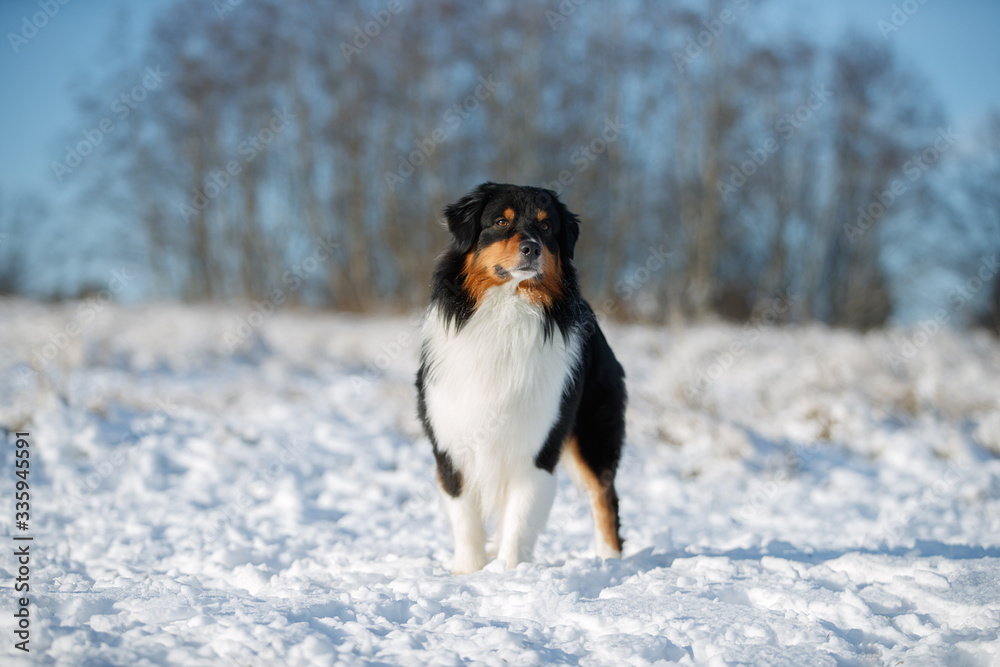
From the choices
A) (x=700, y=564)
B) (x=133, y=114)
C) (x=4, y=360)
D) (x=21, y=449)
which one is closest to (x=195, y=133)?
(x=133, y=114)

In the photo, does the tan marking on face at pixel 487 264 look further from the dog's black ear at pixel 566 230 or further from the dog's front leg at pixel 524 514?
the dog's front leg at pixel 524 514

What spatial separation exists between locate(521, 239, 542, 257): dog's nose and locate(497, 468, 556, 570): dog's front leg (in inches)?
44.6

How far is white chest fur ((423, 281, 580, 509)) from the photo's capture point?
142 inches

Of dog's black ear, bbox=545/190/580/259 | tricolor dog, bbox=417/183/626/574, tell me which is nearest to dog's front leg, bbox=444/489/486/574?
tricolor dog, bbox=417/183/626/574

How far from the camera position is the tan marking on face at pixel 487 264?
11.6 ft

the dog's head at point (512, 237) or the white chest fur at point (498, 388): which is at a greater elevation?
the dog's head at point (512, 237)

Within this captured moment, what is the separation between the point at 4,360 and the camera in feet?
26.8

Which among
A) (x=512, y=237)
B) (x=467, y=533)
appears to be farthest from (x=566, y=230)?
(x=467, y=533)

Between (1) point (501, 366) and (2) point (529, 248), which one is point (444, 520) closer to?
(1) point (501, 366)

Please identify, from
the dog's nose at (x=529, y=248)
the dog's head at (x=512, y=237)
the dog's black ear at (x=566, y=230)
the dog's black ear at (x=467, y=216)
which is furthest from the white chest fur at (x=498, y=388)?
the dog's black ear at (x=566, y=230)

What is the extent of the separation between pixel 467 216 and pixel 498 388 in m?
0.97

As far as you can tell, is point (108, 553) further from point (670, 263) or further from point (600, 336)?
point (670, 263)

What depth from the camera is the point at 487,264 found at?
3639 millimetres

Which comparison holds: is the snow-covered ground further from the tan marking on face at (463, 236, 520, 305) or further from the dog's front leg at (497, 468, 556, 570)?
the tan marking on face at (463, 236, 520, 305)
